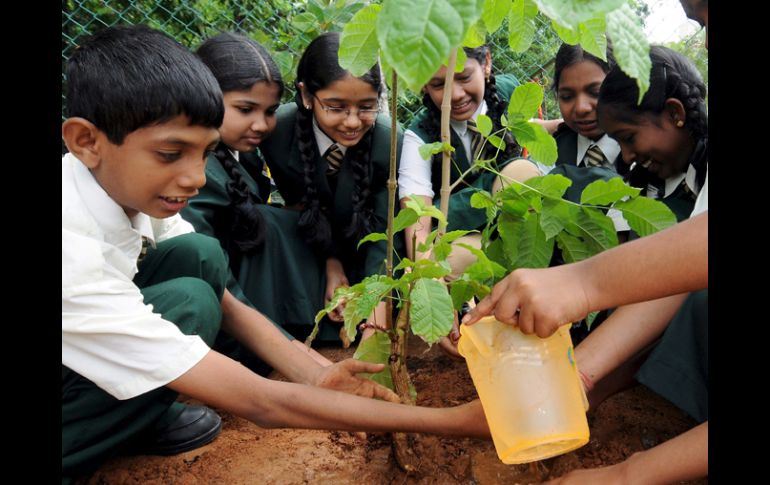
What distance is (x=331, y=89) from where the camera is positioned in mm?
2291

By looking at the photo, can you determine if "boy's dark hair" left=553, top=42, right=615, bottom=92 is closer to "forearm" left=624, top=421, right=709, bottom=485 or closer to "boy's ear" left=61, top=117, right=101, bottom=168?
"forearm" left=624, top=421, right=709, bottom=485

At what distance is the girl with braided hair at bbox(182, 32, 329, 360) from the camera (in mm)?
2240

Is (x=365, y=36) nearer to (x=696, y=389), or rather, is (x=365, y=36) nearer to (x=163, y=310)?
(x=163, y=310)

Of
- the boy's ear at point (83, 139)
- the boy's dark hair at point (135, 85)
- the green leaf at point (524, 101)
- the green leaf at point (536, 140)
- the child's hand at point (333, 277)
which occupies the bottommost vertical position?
the child's hand at point (333, 277)

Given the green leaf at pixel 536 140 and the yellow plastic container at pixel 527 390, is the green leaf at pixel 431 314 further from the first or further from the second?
the green leaf at pixel 536 140

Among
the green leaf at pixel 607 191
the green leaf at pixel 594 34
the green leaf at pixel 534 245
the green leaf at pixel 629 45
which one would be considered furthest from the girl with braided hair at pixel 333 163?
the green leaf at pixel 629 45

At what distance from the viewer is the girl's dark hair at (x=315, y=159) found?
231 centimetres

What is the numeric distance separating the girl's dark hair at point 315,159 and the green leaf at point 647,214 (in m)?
1.23

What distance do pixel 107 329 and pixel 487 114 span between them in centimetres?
184

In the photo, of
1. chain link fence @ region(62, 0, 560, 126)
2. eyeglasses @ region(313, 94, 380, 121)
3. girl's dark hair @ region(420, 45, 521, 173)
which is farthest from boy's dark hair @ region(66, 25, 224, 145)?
chain link fence @ region(62, 0, 560, 126)

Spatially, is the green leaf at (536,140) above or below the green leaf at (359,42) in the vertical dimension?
below

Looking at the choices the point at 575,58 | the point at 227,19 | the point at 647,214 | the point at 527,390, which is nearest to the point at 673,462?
the point at 527,390

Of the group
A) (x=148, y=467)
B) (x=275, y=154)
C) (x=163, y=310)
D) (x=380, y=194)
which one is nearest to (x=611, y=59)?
(x=380, y=194)

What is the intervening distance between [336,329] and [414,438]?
2.81ft
